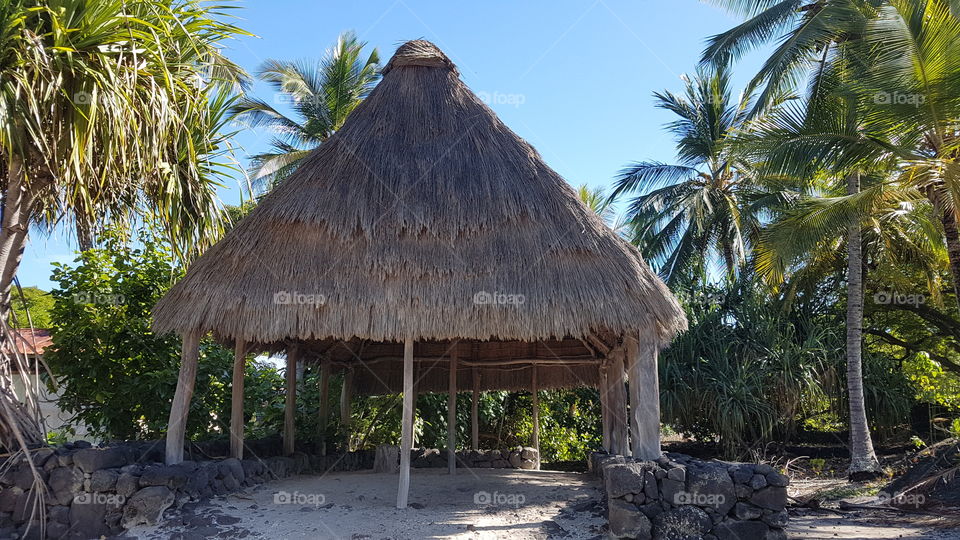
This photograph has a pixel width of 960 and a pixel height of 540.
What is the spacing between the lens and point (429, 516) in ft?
22.4

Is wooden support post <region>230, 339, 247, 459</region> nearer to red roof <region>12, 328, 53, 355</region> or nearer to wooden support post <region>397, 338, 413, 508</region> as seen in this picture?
red roof <region>12, 328, 53, 355</region>

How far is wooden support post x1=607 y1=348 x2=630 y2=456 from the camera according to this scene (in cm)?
938

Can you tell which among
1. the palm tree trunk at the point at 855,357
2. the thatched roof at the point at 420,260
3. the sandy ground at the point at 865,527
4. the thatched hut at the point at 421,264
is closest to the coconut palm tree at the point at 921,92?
the palm tree trunk at the point at 855,357

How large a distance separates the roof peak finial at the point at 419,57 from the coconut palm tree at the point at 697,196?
27.5 ft

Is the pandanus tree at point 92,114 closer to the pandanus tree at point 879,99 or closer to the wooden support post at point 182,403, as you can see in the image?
the wooden support post at point 182,403

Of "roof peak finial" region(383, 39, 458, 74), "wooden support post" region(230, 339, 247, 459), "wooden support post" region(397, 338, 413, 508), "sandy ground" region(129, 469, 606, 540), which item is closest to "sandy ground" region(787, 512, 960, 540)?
"sandy ground" region(129, 469, 606, 540)

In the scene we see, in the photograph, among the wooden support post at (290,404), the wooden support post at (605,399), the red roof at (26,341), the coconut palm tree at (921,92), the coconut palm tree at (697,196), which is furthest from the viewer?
the coconut palm tree at (697,196)

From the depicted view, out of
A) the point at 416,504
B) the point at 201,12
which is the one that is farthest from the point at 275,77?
the point at 416,504

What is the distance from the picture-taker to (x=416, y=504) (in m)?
7.37

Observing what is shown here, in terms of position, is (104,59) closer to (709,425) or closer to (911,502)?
(911,502)

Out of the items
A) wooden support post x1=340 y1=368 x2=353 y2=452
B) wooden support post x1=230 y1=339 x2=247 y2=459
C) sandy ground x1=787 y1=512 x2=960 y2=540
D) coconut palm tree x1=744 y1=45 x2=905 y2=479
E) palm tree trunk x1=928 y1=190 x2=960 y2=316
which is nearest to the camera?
sandy ground x1=787 y1=512 x2=960 y2=540

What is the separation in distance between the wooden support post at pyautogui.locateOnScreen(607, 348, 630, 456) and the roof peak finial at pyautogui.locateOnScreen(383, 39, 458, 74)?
15.2 ft

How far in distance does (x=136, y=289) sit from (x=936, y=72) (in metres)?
10.5

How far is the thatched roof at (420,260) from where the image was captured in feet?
22.7
